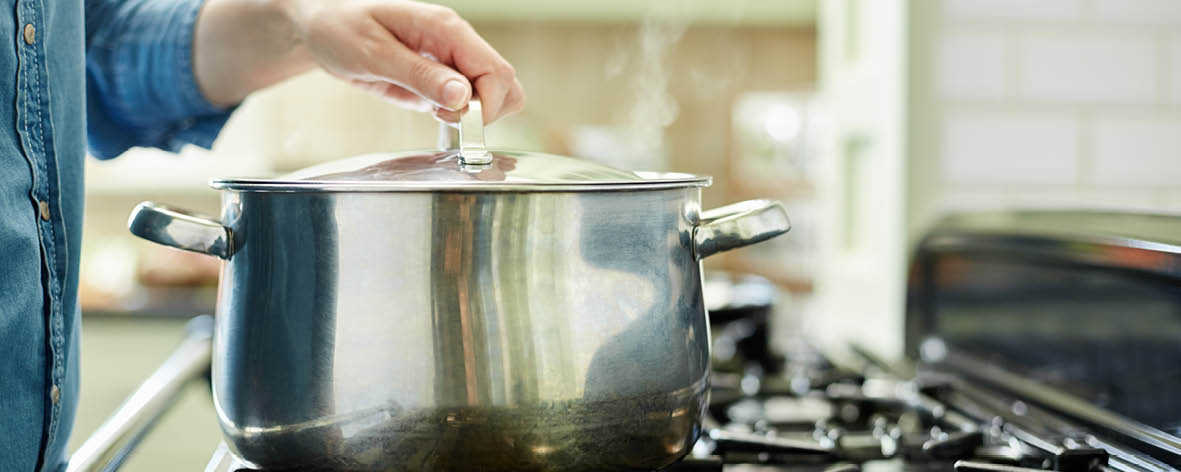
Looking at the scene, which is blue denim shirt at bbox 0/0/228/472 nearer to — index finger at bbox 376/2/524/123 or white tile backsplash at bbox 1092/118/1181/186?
index finger at bbox 376/2/524/123

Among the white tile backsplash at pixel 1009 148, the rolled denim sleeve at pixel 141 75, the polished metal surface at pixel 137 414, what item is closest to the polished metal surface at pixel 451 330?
the polished metal surface at pixel 137 414

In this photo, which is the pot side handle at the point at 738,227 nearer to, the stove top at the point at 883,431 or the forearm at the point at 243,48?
the stove top at the point at 883,431

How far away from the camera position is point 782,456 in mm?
495

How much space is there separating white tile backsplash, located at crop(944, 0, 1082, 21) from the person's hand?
2.17ft

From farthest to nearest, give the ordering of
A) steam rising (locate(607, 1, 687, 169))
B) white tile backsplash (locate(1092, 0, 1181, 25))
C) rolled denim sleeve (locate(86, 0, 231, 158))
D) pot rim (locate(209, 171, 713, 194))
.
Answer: steam rising (locate(607, 1, 687, 169))
white tile backsplash (locate(1092, 0, 1181, 25))
rolled denim sleeve (locate(86, 0, 231, 158))
pot rim (locate(209, 171, 713, 194))

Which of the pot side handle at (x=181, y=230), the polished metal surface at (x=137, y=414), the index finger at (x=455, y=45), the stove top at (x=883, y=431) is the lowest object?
the stove top at (x=883, y=431)

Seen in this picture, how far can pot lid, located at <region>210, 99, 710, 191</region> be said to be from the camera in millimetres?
350

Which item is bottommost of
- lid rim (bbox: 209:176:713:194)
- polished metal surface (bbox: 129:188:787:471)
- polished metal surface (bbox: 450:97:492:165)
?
polished metal surface (bbox: 129:188:787:471)

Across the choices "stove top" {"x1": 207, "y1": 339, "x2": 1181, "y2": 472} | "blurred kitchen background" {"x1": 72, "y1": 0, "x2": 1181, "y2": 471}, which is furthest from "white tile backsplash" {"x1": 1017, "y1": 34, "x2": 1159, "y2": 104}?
"stove top" {"x1": 207, "y1": 339, "x2": 1181, "y2": 472}

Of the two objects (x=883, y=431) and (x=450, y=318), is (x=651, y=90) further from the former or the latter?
(x=450, y=318)

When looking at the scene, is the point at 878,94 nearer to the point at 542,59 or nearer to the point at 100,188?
the point at 100,188

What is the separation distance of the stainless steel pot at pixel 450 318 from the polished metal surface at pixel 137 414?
99 mm

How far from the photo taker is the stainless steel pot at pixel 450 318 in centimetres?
35

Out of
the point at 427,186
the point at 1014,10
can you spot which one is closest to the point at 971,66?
the point at 1014,10
